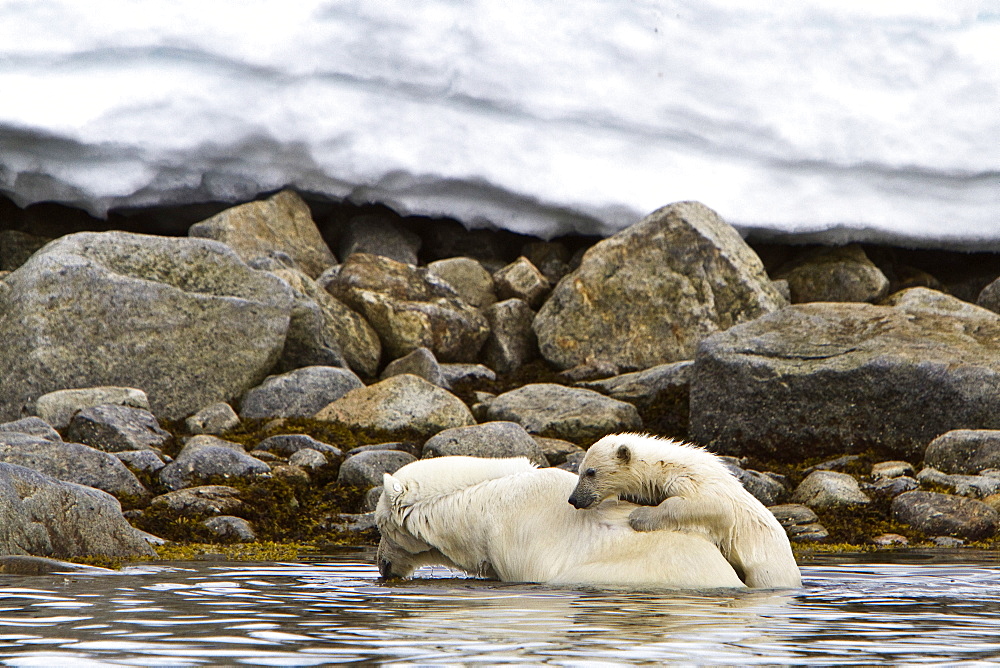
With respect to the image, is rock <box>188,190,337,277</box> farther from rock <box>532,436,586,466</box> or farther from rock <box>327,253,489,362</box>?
rock <box>532,436,586,466</box>

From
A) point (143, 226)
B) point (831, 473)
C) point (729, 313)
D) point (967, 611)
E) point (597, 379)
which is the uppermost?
point (143, 226)

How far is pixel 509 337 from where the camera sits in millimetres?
15484

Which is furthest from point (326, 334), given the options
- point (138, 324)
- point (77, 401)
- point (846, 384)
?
point (846, 384)

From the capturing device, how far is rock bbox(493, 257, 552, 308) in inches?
644

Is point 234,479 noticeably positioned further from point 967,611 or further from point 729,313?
point 729,313

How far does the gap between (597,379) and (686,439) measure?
2.25 metres

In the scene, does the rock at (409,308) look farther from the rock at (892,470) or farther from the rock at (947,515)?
the rock at (947,515)

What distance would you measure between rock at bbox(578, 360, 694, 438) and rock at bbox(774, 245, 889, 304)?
194 inches

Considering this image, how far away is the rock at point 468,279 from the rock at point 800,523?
7.42 metres

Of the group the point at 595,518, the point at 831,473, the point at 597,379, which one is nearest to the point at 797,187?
the point at 597,379

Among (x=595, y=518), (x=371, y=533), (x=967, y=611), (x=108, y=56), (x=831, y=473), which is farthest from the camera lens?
(x=108, y=56)

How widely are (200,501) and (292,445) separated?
179 cm

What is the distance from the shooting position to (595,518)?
6.07m

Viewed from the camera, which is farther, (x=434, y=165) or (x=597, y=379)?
(x=434, y=165)
